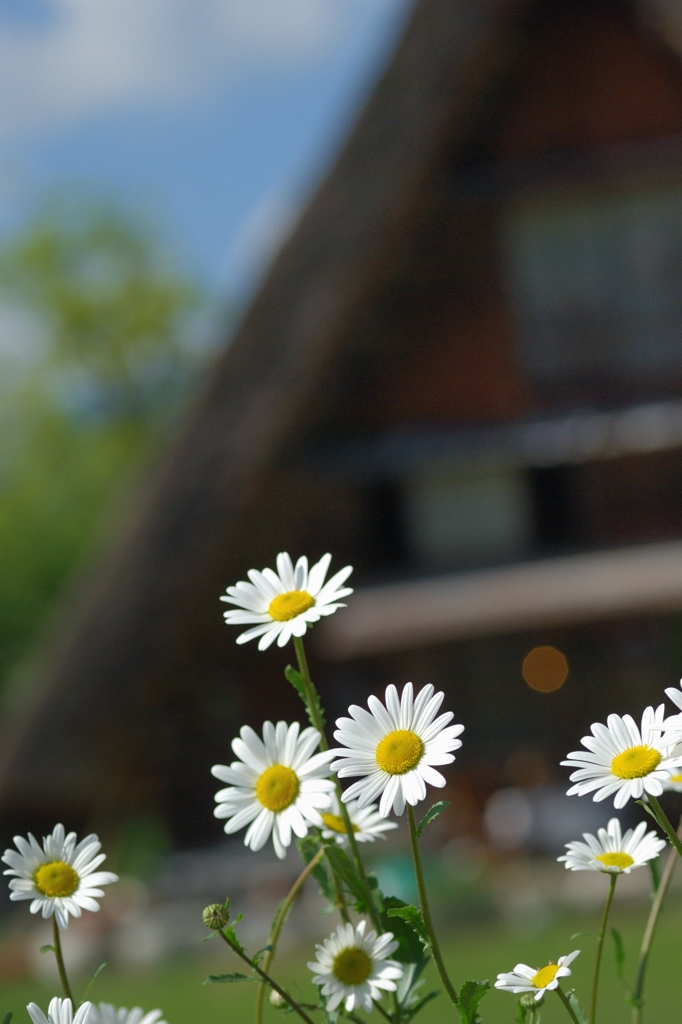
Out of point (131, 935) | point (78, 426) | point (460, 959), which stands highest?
point (78, 426)

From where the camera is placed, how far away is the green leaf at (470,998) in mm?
1083

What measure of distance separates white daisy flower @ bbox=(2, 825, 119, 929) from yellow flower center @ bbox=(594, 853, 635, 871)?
0.45m

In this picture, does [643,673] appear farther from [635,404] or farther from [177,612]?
[177,612]

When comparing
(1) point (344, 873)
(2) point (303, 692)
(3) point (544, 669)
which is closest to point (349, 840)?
(1) point (344, 873)

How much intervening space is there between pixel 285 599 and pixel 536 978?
430mm

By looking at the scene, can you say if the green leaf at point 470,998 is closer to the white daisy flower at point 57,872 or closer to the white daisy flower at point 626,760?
the white daisy flower at point 626,760

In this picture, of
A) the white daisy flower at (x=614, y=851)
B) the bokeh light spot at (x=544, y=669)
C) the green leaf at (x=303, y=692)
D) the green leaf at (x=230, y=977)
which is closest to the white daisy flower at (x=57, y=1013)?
the green leaf at (x=230, y=977)

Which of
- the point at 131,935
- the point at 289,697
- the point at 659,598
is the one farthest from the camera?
the point at 289,697

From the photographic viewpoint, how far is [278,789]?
1.21m

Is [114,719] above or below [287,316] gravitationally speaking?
below

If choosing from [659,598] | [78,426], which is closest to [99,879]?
[659,598]

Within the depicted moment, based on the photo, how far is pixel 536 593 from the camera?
36.5 feet

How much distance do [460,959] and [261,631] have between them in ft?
21.1

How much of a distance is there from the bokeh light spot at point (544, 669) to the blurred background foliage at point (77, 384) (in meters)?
18.4
